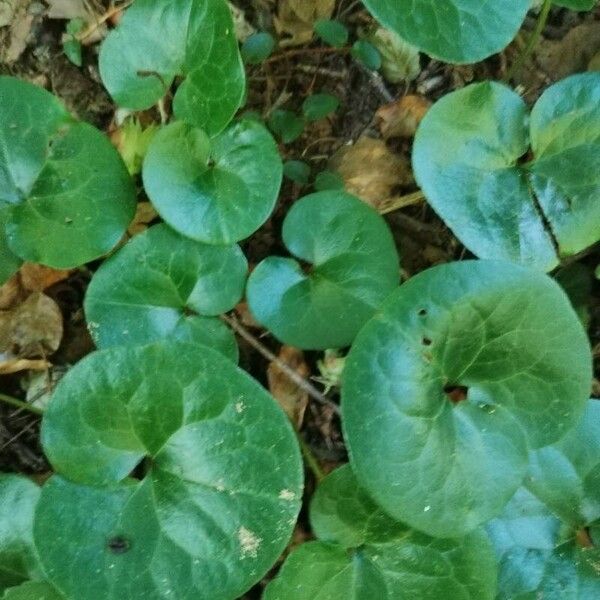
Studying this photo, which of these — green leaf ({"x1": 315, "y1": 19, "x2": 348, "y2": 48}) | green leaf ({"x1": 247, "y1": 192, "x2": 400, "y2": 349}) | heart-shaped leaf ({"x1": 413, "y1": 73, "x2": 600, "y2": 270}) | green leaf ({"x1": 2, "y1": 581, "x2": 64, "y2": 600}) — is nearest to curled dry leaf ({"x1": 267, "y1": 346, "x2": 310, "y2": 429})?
green leaf ({"x1": 247, "y1": 192, "x2": 400, "y2": 349})

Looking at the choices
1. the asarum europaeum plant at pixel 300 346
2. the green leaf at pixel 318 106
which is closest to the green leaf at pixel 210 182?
the asarum europaeum plant at pixel 300 346

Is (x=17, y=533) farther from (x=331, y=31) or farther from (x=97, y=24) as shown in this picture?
(x=331, y=31)

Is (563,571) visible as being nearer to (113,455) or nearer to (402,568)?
(402,568)

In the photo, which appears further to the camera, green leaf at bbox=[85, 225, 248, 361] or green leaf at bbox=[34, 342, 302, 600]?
green leaf at bbox=[85, 225, 248, 361]

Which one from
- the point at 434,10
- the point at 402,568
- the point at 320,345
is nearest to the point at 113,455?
the point at 320,345

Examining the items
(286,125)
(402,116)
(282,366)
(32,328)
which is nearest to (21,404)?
(32,328)

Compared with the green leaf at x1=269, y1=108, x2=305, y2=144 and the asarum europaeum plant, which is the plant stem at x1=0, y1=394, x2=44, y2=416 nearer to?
the asarum europaeum plant
